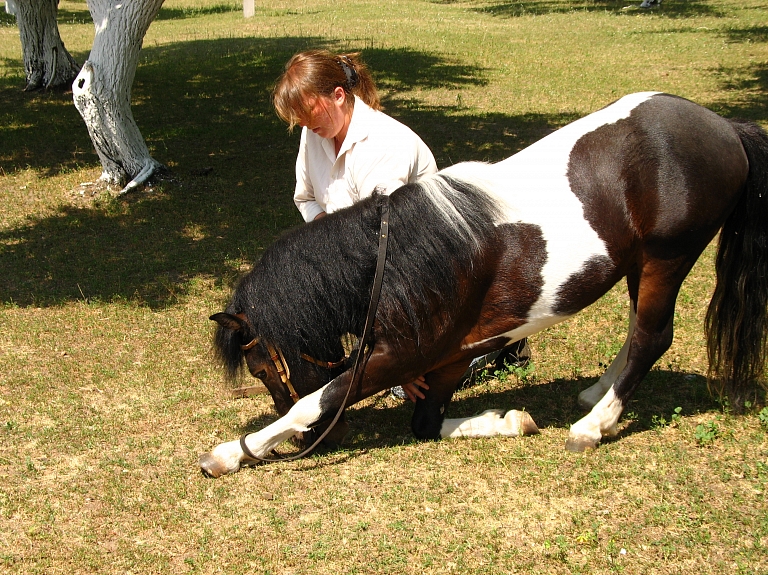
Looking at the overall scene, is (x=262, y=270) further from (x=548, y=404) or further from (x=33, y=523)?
(x=548, y=404)

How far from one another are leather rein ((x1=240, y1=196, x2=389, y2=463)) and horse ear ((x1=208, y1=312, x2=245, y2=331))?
103 mm

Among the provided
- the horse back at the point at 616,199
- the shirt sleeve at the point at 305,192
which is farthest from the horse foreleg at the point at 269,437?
the shirt sleeve at the point at 305,192

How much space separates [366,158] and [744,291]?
87.3 inches

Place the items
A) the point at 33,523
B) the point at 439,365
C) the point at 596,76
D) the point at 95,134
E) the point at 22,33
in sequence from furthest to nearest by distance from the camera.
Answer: the point at 596,76 < the point at 22,33 < the point at 95,134 < the point at 439,365 < the point at 33,523

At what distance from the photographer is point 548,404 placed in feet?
15.9

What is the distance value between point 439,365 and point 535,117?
884 cm

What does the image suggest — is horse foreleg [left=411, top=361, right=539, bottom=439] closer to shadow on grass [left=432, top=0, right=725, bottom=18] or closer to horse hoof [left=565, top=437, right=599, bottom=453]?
horse hoof [left=565, top=437, right=599, bottom=453]

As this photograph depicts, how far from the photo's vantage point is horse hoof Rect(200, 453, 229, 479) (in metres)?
4.01

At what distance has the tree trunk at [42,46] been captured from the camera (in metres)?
13.3

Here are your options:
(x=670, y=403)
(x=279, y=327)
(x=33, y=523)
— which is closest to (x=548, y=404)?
(x=670, y=403)

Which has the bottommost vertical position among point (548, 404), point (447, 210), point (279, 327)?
point (548, 404)

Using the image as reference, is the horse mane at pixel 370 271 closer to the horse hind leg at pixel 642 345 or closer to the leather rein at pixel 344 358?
the leather rein at pixel 344 358

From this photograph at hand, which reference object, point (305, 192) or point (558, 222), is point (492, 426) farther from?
point (305, 192)

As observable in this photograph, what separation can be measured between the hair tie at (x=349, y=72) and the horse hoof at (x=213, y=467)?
7.01ft
